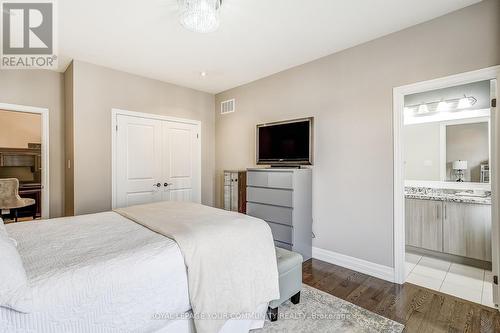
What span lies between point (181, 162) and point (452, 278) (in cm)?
407

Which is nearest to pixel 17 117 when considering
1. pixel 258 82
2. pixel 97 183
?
pixel 97 183

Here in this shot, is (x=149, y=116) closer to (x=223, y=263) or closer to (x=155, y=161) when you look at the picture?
(x=155, y=161)

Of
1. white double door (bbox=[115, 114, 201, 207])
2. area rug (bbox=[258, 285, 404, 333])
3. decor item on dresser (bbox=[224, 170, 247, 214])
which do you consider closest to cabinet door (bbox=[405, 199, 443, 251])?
area rug (bbox=[258, 285, 404, 333])

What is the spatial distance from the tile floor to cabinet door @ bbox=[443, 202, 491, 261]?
0.20 meters

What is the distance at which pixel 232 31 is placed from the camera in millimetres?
2609

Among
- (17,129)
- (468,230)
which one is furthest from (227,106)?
(17,129)

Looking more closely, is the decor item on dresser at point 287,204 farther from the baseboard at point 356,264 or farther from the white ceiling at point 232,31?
the white ceiling at point 232,31

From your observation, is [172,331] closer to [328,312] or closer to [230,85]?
[328,312]

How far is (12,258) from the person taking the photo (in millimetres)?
1100

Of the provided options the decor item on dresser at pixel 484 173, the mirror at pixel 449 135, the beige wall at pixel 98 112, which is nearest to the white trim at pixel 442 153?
the mirror at pixel 449 135

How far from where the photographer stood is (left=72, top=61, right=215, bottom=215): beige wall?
3268 mm

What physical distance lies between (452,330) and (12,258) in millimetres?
2838

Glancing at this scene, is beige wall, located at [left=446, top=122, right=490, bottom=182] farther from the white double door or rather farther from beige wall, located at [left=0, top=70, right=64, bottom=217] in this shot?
beige wall, located at [left=0, top=70, right=64, bottom=217]

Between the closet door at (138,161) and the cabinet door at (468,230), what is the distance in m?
4.19
